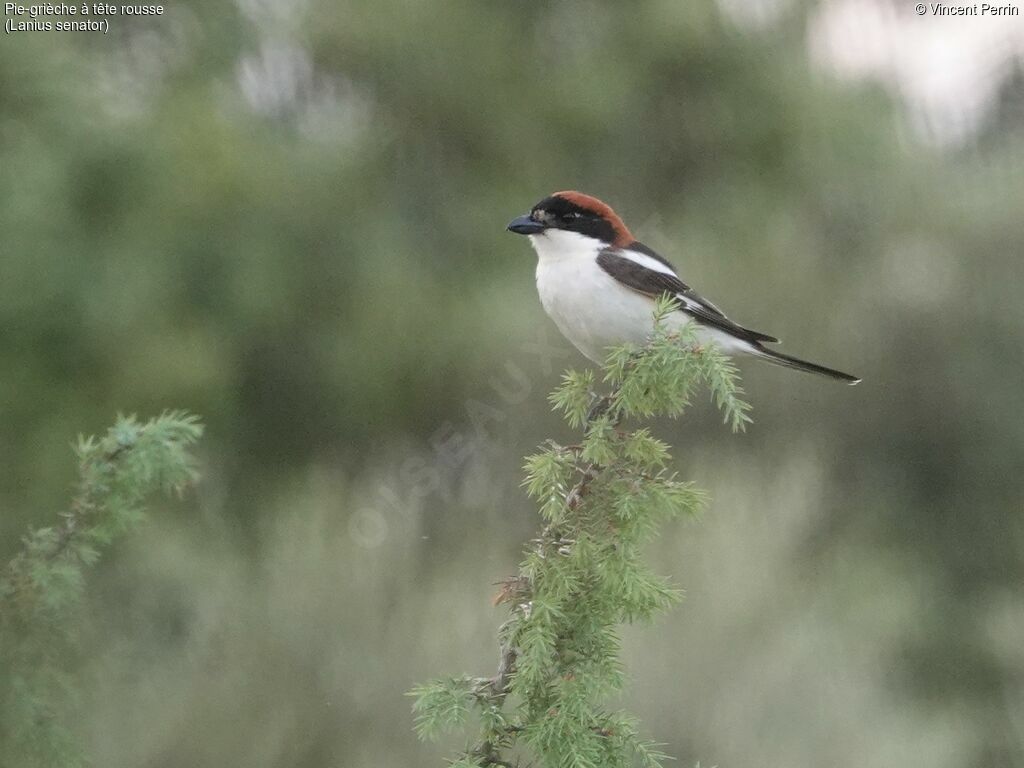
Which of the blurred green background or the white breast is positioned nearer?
the white breast

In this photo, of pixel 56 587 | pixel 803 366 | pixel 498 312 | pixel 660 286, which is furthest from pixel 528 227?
pixel 498 312

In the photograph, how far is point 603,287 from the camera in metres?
3.31

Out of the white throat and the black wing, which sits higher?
the white throat

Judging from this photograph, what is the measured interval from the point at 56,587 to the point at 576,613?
0.66 meters

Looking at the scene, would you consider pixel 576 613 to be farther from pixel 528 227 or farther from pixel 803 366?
pixel 528 227

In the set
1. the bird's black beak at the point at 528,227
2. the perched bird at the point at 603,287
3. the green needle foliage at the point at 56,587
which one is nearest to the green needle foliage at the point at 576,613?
the green needle foliage at the point at 56,587

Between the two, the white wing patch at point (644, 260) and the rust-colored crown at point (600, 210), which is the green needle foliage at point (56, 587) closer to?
the white wing patch at point (644, 260)

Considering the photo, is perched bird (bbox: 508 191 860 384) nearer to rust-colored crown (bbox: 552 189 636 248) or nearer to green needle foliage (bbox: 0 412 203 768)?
rust-colored crown (bbox: 552 189 636 248)

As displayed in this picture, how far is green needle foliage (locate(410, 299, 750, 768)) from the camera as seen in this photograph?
1570 mm

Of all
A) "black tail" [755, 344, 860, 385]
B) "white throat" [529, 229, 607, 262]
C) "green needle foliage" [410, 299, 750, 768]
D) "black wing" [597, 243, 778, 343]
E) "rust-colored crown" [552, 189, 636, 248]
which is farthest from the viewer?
"rust-colored crown" [552, 189, 636, 248]

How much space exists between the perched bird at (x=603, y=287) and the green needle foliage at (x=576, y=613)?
1339 mm

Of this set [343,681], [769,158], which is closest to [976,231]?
[769,158]

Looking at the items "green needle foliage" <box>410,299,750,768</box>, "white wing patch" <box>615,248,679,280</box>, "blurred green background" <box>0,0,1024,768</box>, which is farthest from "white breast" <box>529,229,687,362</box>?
"green needle foliage" <box>410,299,750,768</box>

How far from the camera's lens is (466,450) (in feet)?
26.0
